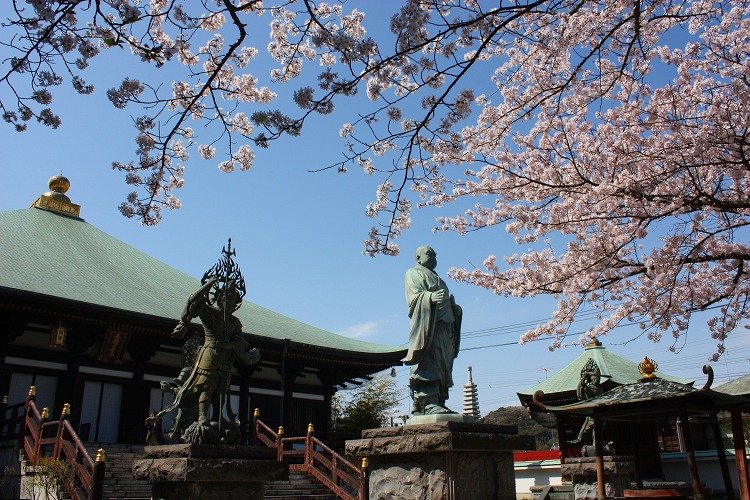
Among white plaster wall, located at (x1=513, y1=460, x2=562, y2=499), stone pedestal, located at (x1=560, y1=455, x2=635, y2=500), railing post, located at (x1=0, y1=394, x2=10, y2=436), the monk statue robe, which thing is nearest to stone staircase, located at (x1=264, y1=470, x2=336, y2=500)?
stone pedestal, located at (x1=560, y1=455, x2=635, y2=500)

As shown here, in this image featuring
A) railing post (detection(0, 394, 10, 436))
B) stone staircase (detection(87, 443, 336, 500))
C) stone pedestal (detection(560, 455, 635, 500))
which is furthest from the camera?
railing post (detection(0, 394, 10, 436))

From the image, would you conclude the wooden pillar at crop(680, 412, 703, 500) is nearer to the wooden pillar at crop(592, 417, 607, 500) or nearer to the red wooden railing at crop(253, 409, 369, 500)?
the wooden pillar at crop(592, 417, 607, 500)

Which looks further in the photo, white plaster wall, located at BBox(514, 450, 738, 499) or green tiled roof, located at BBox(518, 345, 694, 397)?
green tiled roof, located at BBox(518, 345, 694, 397)

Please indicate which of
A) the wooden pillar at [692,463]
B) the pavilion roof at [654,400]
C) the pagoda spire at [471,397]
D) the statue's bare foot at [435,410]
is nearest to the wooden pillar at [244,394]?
the pavilion roof at [654,400]

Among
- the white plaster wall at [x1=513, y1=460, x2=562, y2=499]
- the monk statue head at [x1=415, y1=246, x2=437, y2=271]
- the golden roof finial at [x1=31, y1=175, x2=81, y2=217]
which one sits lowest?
the white plaster wall at [x1=513, y1=460, x2=562, y2=499]

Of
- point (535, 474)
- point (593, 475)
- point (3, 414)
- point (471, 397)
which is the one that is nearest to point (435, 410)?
point (593, 475)

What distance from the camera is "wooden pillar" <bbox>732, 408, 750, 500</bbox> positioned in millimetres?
7051

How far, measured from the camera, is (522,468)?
17750 mm

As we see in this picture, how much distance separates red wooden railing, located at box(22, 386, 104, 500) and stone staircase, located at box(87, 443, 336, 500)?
0.55 m

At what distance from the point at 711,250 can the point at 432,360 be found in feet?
19.7

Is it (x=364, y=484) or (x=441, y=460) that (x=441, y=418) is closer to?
(x=441, y=460)

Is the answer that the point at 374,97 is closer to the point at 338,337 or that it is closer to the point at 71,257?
the point at 71,257

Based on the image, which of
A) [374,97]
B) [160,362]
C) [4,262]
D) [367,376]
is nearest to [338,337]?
[367,376]

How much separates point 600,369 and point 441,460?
14.8m
